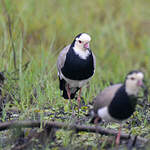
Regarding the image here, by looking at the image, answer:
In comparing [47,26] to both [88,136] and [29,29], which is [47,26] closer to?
[29,29]

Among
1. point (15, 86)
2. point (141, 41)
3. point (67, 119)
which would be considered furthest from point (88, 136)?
point (141, 41)

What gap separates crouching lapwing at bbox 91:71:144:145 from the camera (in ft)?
11.2

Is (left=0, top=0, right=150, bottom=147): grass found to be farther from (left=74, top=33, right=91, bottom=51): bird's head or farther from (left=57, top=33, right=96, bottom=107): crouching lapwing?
(left=74, top=33, right=91, bottom=51): bird's head

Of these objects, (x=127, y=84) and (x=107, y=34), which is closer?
(x=127, y=84)

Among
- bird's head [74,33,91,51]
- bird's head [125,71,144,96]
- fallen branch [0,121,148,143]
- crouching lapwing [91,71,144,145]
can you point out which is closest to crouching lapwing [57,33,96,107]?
bird's head [74,33,91,51]

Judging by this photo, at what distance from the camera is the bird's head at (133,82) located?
339 centimetres

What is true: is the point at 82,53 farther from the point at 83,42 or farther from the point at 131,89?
the point at 131,89

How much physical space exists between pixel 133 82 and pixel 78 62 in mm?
1693

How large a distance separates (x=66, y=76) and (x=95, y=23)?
4.00 metres

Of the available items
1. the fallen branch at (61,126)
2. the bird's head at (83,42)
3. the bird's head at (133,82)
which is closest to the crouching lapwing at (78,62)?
the bird's head at (83,42)

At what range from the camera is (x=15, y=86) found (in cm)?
538

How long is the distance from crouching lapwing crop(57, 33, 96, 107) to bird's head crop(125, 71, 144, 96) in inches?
61.0

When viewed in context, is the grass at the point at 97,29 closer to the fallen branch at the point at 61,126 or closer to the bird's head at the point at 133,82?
the fallen branch at the point at 61,126

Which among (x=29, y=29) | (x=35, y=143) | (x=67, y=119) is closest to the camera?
(x=35, y=143)
